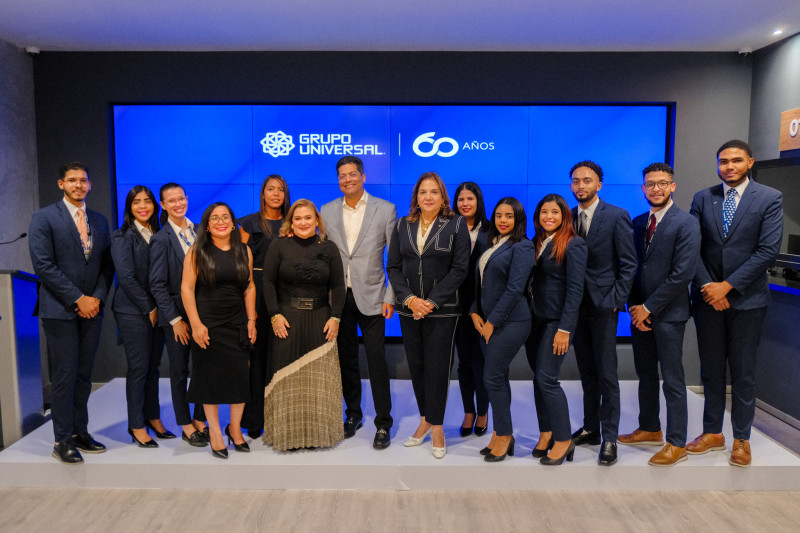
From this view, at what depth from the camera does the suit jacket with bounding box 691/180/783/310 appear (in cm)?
312

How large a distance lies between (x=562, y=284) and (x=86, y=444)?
9.89 ft

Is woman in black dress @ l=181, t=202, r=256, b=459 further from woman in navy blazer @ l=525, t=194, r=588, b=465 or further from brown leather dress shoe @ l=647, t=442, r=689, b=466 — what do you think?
brown leather dress shoe @ l=647, t=442, r=689, b=466

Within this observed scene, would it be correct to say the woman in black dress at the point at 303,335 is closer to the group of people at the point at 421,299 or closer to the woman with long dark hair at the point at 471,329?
the group of people at the point at 421,299

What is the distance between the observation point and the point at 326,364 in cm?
338

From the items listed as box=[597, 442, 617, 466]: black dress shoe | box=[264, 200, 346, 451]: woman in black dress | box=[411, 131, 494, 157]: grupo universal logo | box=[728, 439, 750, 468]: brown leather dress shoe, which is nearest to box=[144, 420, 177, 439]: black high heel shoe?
box=[264, 200, 346, 451]: woman in black dress

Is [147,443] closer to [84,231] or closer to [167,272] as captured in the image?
[167,272]

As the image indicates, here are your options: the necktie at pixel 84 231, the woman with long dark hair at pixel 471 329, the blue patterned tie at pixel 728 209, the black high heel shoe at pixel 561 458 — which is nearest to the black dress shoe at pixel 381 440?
the woman with long dark hair at pixel 471 329

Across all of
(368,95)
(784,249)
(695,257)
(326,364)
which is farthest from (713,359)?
(368,95)

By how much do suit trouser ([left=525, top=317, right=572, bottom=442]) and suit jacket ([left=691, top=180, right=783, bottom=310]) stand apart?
0.98m

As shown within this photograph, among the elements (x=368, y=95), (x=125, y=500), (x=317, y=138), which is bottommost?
(x=125, y=500)

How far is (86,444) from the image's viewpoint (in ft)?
11.1

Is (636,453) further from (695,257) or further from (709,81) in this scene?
(709,81)

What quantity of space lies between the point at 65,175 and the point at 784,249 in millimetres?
5156

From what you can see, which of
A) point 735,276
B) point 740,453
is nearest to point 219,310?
point 735,276
